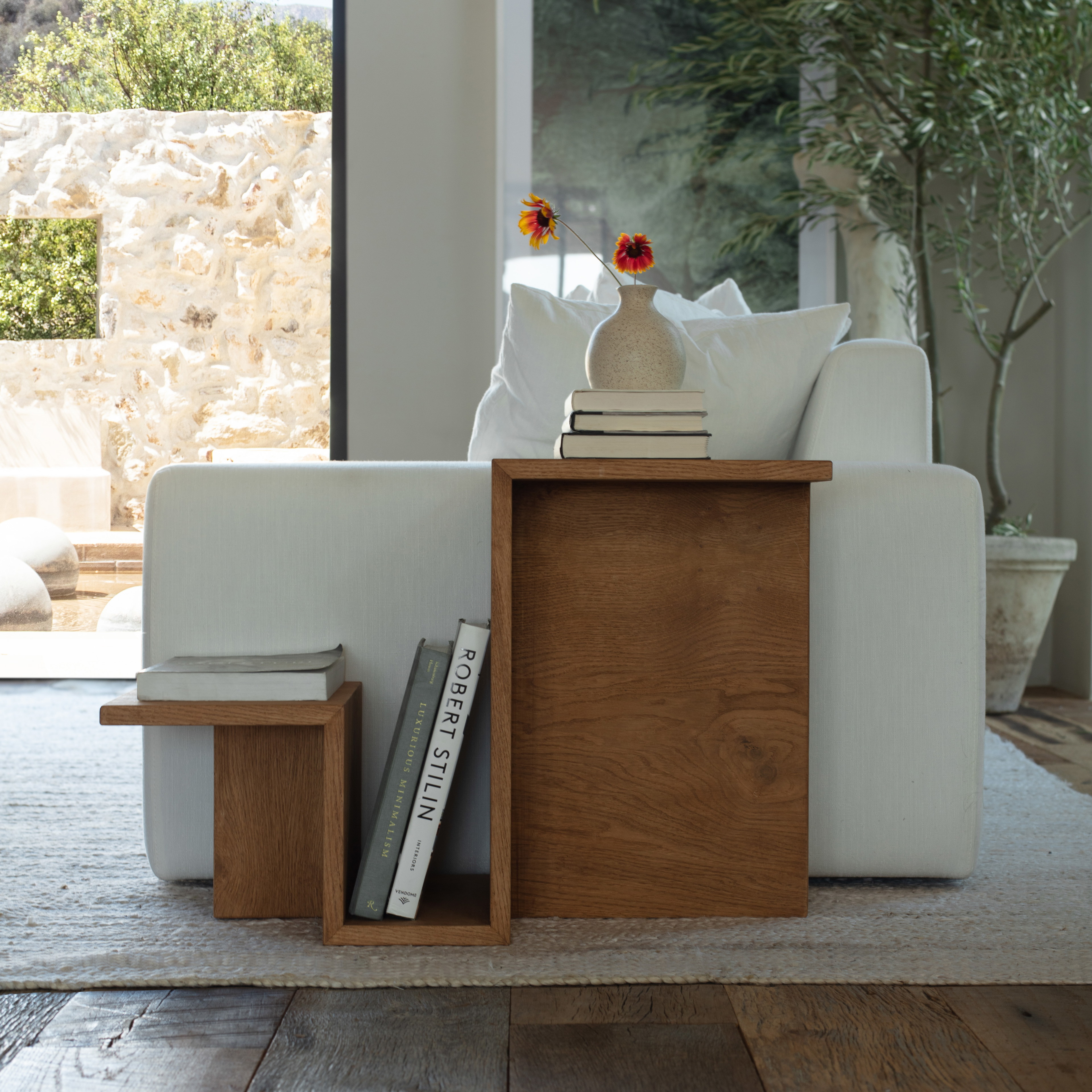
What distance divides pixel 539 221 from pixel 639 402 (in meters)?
0.35

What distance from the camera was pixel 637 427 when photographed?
1287 millimetres

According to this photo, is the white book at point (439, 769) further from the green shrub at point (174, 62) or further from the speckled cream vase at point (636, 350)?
the green shrub at point (174, 62)

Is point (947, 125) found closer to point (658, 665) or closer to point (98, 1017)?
point (658, 665)

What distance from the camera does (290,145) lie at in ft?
12.2

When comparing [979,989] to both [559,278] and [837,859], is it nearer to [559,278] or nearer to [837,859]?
[837,859]

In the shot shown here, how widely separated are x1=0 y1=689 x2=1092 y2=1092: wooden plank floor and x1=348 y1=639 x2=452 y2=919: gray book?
154mm

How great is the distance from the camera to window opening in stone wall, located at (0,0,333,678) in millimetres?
3533

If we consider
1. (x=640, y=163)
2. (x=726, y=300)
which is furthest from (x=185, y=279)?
(x=726, y=300)

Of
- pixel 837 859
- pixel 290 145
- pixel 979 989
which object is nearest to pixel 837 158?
pixel 290 145

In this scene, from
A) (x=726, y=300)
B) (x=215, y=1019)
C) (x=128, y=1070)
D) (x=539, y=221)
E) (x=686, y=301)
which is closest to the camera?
(x=128, y=1070)

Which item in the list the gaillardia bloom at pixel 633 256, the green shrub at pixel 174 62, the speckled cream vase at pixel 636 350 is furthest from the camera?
the green shrub at pixel 174 62

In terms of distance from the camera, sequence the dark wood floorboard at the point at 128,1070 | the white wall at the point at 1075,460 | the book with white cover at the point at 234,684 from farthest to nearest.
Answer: the white wall at the point at 1075,460 → the book with white cover at the point at 234,684 → the dark wood floorboard at the point at 128,1070

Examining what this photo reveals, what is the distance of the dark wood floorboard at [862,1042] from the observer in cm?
96

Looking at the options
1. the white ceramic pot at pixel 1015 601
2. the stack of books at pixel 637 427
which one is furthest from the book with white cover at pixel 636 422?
the white ceramic pot at pixel 1015 601
